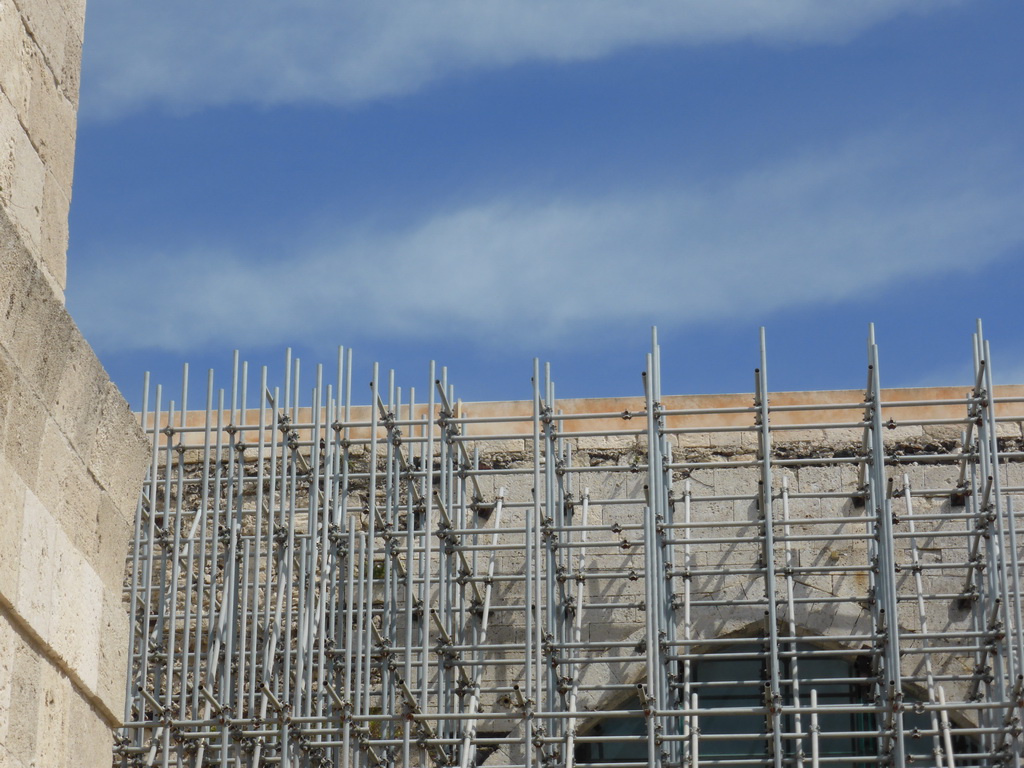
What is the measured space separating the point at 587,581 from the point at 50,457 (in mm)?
7137

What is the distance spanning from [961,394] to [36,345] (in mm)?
8140

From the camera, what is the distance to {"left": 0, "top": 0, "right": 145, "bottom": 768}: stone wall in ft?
15.9

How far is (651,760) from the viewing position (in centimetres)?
919

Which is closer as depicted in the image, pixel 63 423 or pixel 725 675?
pixel 63 423

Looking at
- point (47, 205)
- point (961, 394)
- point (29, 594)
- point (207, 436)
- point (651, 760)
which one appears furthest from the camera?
point (961, 394)

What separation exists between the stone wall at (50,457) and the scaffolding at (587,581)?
4124 millimetres

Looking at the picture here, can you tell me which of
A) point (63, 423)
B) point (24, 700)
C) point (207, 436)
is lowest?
point (24, 700)

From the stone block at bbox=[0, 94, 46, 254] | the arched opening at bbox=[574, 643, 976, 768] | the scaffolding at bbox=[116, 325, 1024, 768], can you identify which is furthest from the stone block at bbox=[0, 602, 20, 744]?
the arched opening at bbox=[574, 643, 976, 768]

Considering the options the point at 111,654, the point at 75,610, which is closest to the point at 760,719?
the point at 111,654

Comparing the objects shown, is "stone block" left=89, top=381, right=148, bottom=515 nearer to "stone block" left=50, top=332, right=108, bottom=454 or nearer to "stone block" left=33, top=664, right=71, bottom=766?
"stone block" left=50, top=332, right=108, bottom=454

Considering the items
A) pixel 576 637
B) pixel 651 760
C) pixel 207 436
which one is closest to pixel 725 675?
pixel 576 637

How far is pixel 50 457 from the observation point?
5117 mm

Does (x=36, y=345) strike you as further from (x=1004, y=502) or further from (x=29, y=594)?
(x=1004, y=502)

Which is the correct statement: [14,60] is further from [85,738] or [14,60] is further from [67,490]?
[85,738]
